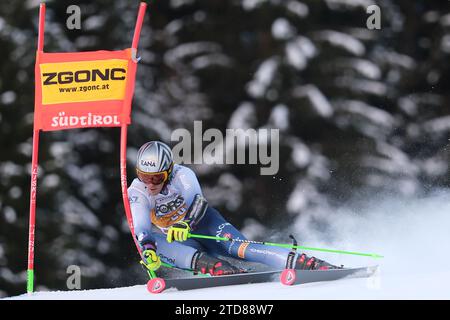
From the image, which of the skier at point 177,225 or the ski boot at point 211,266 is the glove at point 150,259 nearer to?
the skier at point 177,225

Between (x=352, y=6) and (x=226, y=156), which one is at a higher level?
(x=352, y=6)

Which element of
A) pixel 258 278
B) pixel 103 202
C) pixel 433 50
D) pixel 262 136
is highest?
pixel 433 50

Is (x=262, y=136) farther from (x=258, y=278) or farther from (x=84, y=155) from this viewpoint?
(x=258, y=278)

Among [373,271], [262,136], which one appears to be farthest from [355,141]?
[373,271]

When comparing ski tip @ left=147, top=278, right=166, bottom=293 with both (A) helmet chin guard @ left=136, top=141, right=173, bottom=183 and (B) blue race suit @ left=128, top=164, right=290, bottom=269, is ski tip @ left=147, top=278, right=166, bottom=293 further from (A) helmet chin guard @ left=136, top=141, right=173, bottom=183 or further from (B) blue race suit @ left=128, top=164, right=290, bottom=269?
(A) helmet chin guard @ left=136, top=141, right=173, bottom=183

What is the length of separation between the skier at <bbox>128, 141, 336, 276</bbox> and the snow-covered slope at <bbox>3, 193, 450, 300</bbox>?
247mm

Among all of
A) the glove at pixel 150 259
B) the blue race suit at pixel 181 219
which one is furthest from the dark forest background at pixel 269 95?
the glove at pixel 150 259

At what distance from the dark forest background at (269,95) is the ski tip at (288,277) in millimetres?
2260

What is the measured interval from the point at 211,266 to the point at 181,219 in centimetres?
41

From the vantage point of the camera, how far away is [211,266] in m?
5.89

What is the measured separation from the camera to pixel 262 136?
8047 millimetres

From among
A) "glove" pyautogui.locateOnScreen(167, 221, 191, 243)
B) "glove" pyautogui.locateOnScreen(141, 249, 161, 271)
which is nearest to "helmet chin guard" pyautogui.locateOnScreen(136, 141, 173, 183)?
"glove" pyautogui.locateOnScreen(167, 221, 191, 243)

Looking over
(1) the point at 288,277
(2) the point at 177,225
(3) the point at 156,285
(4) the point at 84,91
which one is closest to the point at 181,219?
(2) the point at 177,225

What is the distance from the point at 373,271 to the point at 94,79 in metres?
2.24
